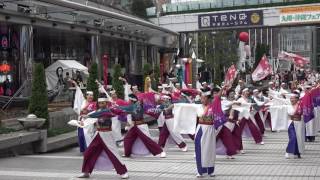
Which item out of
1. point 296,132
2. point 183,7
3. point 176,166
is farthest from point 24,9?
point 183,7

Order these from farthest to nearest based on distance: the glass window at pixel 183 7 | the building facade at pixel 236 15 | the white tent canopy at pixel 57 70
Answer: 1. the glass window at pixel 183 7
2. the building facade at pixel 236 15
3. the white tent canopy at pixel 57 70

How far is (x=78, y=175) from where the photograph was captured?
11.5 meters

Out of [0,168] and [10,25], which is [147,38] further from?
[0,168]

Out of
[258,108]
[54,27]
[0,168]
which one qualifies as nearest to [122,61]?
[54,27]

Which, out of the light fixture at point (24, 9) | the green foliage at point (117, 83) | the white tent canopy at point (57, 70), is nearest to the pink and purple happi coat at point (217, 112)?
the green foliage at point (117, 83)

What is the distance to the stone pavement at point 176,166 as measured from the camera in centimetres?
1135

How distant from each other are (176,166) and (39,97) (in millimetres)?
5513

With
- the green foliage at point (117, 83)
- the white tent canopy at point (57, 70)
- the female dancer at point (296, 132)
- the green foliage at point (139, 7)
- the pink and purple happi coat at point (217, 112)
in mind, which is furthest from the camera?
the green foliage at point (139, 7)

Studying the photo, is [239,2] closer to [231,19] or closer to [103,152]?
[231,19]

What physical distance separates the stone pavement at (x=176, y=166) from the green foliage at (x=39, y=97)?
1.30 meters

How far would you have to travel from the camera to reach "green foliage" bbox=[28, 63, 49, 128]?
16.3 m

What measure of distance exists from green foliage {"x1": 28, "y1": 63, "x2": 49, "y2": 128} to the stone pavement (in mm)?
1304

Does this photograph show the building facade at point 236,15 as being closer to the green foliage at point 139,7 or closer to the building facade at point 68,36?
the green foliage at point 139,7

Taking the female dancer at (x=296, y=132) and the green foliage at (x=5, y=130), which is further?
the green foliage at (x=5, y=130)
